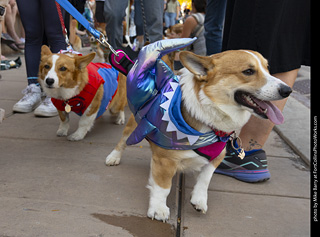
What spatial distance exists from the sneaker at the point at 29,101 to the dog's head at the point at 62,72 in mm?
765

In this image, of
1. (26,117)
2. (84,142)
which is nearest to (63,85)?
(84,142)

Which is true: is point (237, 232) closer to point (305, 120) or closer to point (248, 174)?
point (248, 174)

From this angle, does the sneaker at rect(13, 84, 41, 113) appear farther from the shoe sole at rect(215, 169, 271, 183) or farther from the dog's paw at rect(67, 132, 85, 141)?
the shoe sole at rect(215, 169, 271, 183)

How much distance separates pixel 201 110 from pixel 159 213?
714 millimetres

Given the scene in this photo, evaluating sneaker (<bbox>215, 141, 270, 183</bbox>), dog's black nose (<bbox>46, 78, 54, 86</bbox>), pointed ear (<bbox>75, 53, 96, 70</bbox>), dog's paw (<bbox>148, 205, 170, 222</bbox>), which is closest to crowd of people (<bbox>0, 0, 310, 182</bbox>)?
sneaker (<bbox>215, 141, 270, 183</bbox>)

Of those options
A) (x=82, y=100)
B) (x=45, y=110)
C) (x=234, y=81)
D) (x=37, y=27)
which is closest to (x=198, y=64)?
(x=234, y=81)

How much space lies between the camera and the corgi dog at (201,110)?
6.66 feet

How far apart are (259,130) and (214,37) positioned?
2478mm

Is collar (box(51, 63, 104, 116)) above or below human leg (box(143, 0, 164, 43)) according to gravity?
below

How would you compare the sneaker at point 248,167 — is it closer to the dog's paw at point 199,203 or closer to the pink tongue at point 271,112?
the dog's paw at point 199,203

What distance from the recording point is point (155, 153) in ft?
7.23

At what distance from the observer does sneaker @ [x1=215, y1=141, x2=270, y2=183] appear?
110 inches

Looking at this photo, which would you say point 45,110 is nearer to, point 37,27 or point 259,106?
point 37,27

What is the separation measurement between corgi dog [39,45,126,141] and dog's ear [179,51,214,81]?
5.34 feet
